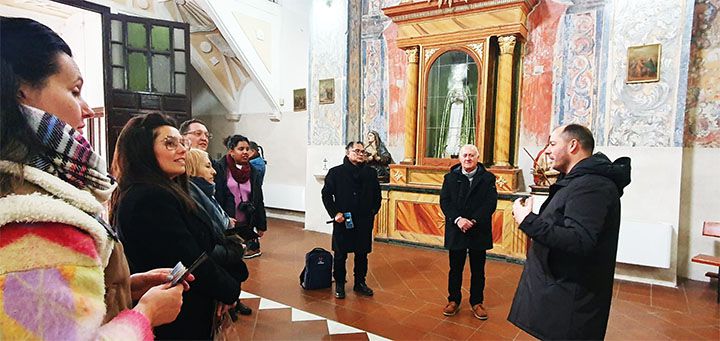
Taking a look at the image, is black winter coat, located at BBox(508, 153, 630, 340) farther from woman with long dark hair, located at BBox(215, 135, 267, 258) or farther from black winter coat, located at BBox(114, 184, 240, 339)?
woman with long dark hair, located at BBox(215, 135, 267, 258)

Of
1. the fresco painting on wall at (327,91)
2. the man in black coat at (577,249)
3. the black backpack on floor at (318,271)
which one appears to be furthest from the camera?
the fresco painting on wall at (327,91)

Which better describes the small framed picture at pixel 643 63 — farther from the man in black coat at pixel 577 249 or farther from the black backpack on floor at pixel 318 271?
the black backpack on floor at pixel 318 271

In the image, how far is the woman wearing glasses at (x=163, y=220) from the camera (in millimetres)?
1408

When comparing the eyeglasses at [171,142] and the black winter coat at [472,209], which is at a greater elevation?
the eyeglasses at [171,142]

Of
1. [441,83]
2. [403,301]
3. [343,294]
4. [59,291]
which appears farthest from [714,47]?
[59,291]

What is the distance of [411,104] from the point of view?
5777 mm

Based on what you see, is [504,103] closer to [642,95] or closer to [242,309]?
[642,95]

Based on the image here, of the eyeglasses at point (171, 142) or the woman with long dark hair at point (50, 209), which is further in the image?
the eyeglasses at point (171, 142)

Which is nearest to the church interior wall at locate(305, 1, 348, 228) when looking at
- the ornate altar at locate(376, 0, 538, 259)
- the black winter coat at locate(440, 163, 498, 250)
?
the ornate altar at locate(376, 0, 538, 259)

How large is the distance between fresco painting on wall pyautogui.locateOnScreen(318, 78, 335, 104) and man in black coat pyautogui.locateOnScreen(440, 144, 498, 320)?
3.55 meters

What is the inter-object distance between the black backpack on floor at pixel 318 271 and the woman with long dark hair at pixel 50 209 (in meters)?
3.04

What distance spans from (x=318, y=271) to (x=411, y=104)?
2980 mm

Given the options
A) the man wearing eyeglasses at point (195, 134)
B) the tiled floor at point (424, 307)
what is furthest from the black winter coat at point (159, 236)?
the man wearing eyeglasses at point (195, 134)

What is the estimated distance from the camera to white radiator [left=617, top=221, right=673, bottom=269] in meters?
4.16
